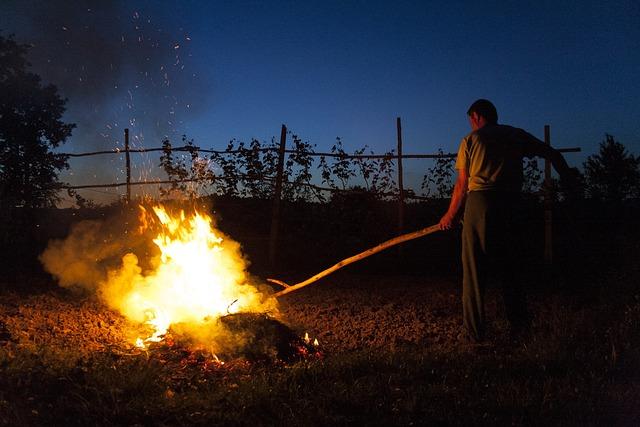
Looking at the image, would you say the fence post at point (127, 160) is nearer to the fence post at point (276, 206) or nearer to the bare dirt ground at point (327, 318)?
the fence post at point (276, 206)

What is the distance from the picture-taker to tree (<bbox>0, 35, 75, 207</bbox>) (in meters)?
10.5

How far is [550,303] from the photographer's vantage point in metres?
6.08

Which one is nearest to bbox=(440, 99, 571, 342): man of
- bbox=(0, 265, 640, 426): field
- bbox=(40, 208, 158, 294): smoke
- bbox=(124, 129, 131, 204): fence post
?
bbox=(0, 265, 640, 426): field

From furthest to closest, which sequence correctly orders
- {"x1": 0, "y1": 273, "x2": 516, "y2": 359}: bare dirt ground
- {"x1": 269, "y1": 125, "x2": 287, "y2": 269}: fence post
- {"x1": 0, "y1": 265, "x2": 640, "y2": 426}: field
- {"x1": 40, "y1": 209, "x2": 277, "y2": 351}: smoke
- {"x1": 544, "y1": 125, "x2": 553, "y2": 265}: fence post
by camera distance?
{"x1": 269, "y1": 125, "x2": 287, "y2": 269}: fence post → {"x1": 544, "y1": 125, "x2": 553, "y2": 265}: fence post → {"x1": 40, "y1": 209, "x2": 277, "y2": 351}: smoke → {"x1": 0, "y1": 273, "x2": 516, "y2": 359}: bare dirt ground → {"x1": 0, "y1": 265, "x2": 640, "y2": 426}: field

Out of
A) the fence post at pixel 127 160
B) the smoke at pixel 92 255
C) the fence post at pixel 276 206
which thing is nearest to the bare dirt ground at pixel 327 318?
the smoke at pixel 92 255

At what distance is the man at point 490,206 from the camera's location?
4613 millimetres

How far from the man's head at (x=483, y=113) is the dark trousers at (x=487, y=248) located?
69 centimetres

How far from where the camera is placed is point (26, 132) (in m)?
10.8

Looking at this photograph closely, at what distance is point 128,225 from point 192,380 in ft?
23.9

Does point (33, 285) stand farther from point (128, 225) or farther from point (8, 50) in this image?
point (8, 50)

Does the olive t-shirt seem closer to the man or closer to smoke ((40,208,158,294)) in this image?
the man

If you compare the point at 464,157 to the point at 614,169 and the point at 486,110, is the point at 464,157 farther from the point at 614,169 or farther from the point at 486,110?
the point at 614,169

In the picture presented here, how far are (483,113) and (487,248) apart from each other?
1.25m

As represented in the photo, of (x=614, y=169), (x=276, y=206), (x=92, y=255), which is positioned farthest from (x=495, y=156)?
(x=614, y=169)
